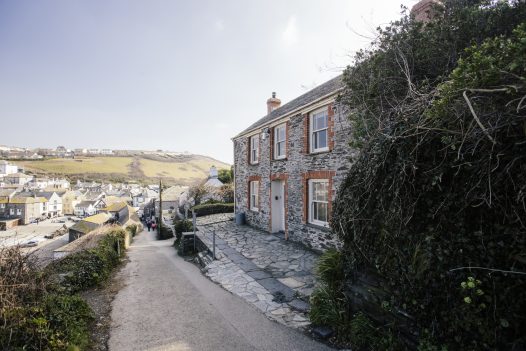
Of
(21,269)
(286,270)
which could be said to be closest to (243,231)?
(286,270)

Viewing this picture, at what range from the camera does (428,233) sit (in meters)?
3.38

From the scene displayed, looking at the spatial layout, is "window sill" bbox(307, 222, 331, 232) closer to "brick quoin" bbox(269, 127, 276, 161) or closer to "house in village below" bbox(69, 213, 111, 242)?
"brick quoin" bbox(269, 127, 276, 161)

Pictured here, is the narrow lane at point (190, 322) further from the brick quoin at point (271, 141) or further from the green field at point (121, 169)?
the green field at point (121, 169)

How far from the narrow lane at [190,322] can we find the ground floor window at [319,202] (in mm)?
4673

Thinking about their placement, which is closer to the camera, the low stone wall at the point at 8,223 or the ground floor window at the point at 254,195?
the ground floor window at the point at 254,195

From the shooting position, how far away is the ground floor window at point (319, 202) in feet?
32.9

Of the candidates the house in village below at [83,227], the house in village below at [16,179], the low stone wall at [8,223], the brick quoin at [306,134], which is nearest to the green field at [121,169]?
the house in village below at [16,179]

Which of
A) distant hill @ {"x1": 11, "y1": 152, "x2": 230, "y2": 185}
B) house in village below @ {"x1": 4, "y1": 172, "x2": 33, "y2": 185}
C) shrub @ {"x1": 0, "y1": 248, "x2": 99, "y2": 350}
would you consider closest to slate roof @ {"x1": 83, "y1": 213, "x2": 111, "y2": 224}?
shrub @ {"x1": 0, "y1": 248, "x2": 99, "y2": 350}

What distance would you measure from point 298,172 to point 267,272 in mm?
4663

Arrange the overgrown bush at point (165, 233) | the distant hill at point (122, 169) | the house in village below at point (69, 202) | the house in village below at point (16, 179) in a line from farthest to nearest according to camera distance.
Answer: the distant hill at point (122, 169), the house in village below at point (16, 179), the house in village below at point (69, 202), the overgrown bush at point (165, 233)

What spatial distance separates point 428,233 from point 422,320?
1.12m

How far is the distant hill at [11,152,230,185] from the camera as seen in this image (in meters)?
106

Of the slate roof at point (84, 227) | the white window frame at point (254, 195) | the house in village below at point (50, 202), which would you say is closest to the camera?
the white window frame at point (254, 195)

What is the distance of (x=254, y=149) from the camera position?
1589 cm
